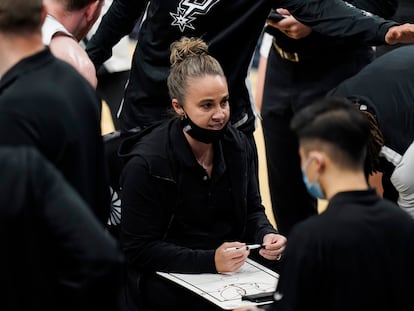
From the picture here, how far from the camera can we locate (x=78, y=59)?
3332mm

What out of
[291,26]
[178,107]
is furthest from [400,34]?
[178,107]

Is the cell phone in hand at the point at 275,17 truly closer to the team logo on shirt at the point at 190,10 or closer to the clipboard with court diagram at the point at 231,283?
the team logo on shirt at the point at 190,10

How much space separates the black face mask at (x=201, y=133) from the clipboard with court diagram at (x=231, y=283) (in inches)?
17.7

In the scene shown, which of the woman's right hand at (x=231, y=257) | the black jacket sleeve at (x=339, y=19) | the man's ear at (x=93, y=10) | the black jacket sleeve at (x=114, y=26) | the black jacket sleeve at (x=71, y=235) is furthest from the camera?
the black jacket sleeve at (x=114, y=26)

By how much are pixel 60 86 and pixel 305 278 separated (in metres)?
0.76

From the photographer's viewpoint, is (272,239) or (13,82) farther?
(272,239)

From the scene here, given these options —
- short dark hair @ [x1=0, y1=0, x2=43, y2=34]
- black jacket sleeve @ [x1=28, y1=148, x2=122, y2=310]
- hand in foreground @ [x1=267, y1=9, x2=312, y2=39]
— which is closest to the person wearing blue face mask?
black jacket sleeve @ [x1=28, y1=148, x2=122, y2=310]

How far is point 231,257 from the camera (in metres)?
3.63

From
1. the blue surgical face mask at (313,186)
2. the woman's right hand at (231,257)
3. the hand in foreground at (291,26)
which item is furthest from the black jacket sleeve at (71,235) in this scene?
the hand in foreground at (291,26)

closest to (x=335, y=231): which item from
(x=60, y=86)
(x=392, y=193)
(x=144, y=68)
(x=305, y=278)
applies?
(x=305, y=278)

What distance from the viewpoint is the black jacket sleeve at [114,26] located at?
166 inches

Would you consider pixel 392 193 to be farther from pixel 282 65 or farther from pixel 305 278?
pixel 305 278

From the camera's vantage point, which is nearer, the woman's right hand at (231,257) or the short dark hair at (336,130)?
the short dark hair at (336,130)

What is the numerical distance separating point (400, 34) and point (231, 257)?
0.95 m
